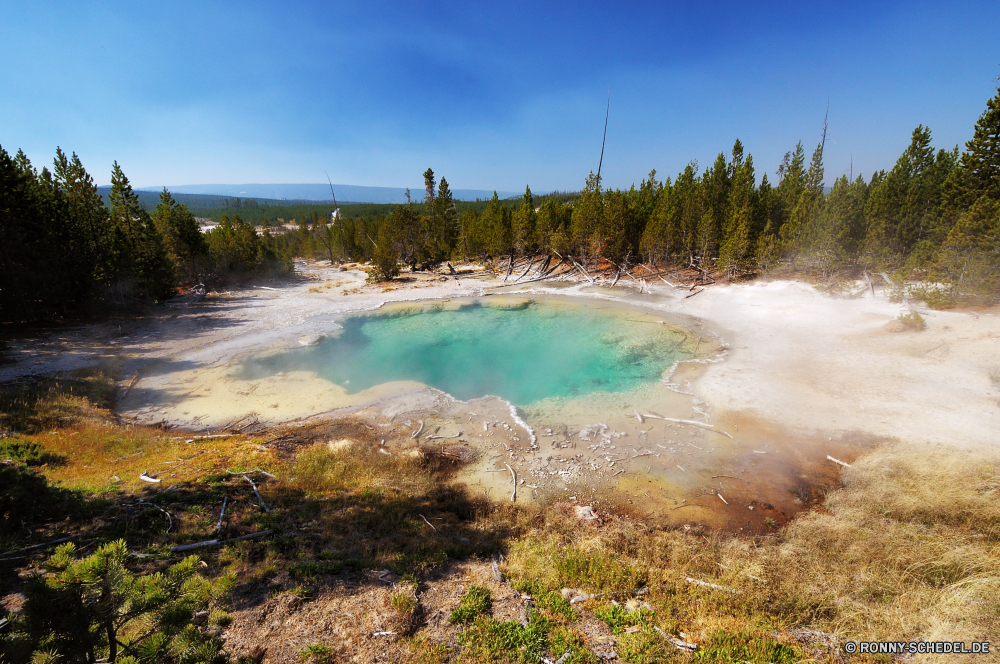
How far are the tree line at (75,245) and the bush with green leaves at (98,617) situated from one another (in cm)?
2875

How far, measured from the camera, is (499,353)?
22.1 metres

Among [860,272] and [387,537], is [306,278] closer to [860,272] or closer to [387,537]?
[387,537]

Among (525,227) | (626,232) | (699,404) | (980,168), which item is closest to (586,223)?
(626,232)

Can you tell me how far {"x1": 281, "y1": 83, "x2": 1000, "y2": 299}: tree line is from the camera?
821 inches

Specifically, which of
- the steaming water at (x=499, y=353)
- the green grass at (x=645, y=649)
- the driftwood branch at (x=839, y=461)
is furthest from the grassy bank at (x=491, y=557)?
the steaming water at (x=499, y=353)

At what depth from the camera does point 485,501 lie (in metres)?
10.1

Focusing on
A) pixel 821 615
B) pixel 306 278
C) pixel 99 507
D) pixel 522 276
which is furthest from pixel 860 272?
pixel 306 278

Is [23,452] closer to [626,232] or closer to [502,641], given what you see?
[502,641]

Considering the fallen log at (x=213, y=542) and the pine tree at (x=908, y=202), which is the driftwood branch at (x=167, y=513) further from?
the pine tree at (x=908, y=202)

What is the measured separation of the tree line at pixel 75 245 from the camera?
19906mm

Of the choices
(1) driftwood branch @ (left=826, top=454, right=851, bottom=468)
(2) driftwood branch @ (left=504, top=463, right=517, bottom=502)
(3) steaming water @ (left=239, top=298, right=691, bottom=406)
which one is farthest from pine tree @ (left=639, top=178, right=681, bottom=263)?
(2) driftwood branch @ (left=504, top=463, right=517, bottom=502)

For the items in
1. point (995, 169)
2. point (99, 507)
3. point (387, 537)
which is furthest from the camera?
point (995, 169)

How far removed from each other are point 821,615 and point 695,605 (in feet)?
6.06

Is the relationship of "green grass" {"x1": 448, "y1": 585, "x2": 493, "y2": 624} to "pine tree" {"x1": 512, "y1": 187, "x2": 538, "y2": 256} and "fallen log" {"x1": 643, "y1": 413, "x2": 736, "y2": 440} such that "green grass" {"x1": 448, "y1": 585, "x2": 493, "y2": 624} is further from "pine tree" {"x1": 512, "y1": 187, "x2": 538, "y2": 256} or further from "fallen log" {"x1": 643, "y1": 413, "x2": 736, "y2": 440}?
"pine tree" {"x1": 512, "y1": 187, "x2": 538, "y2": 256}
